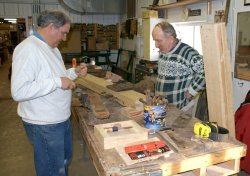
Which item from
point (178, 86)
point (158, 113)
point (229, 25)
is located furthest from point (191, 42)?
point (158, 113)

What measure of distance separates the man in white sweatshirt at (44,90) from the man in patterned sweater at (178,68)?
40.0 inches

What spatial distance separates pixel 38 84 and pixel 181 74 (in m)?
1.36

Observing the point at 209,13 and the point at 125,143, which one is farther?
the point at 209,13

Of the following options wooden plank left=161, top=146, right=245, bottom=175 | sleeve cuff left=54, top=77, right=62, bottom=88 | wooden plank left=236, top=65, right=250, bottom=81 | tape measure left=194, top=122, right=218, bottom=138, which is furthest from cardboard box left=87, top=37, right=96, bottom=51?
wooden plank left=161, top=146, right=245, bottom=175

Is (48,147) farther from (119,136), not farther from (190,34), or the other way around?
(190,34)

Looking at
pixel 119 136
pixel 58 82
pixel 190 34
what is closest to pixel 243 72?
pixel 190 34

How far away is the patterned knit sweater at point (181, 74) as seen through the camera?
2.27m

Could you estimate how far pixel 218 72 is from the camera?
171cm

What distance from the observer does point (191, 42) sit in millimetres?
4652

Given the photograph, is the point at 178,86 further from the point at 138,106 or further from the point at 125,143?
the point at 125,143

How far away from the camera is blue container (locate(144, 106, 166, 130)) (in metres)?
1.49

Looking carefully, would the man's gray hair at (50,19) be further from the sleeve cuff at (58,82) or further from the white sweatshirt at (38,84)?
the sleeve cuff at (58,82)

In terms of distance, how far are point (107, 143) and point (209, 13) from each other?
3.08 m

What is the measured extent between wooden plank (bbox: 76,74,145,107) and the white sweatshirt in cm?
59
